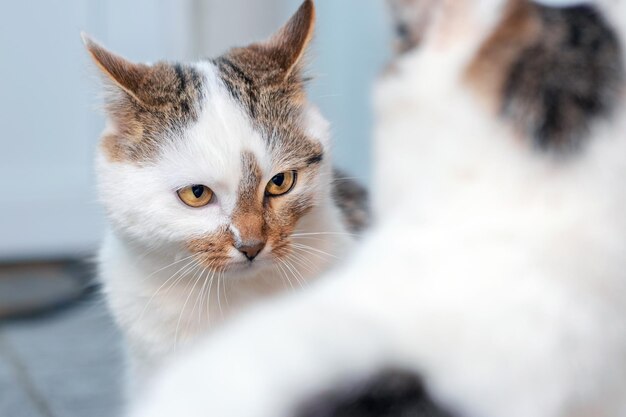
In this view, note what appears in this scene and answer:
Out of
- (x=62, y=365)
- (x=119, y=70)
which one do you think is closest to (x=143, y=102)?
(x=119, y=70)

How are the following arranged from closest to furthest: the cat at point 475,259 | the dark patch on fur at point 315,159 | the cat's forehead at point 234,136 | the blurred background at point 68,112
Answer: the cat at point 475,259
the cat's forehead at point 234,136
the dark patch on fur at point 315,159
the blurred background at point 68,112

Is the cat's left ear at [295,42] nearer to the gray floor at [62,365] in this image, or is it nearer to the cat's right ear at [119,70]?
the cat's right ear at [119,70]

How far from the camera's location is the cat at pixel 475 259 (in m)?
0.64

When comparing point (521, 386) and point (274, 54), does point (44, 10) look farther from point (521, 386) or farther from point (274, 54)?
point (521, 386)

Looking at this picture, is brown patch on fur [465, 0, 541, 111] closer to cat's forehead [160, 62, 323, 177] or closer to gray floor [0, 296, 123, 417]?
cat's forehead [160, 62, 323, 177]

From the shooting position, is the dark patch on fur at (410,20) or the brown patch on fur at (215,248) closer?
the dark patch on fur at (410,20)

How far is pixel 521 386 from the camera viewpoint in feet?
2.11

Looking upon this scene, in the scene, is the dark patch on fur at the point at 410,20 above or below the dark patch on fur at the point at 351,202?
above

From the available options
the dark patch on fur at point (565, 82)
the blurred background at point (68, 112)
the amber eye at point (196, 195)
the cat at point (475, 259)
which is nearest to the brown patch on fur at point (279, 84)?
the amber eye at point (196, 195)

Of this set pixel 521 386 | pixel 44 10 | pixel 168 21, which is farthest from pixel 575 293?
pixel 44 10

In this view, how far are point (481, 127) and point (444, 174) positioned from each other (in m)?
0.06

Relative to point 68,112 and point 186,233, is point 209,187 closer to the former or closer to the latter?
point 186,233

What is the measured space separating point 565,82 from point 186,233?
52 centimetres

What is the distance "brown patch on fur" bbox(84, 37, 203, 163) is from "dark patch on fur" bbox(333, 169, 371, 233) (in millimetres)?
310
